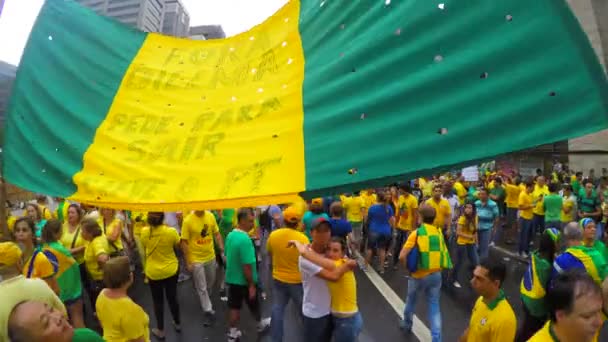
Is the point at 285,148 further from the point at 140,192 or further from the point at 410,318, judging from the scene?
the point at 410,318

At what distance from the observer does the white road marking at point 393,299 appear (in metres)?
5.22

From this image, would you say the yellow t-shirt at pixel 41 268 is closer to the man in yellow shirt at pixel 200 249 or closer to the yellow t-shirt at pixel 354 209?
the man in yellow shirt at pixel 200 249

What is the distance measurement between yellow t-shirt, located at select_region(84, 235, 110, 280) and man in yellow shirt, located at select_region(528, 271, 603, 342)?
4.73 metres

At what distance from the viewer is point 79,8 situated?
9.53 ft

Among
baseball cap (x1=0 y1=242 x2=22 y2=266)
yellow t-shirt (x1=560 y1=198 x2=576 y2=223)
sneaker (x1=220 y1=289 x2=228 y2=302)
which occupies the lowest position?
sneaker (x1=220 y1=289 x2=228 y2=302)

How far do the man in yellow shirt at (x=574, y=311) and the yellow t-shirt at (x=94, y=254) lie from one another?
4.73 meters

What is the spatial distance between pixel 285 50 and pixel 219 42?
687 mm

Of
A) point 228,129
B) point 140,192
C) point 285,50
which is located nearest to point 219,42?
point 285,50

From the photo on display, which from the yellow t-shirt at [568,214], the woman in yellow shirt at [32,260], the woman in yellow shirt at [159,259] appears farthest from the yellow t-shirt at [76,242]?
the yellow t-shirt at [568,214]

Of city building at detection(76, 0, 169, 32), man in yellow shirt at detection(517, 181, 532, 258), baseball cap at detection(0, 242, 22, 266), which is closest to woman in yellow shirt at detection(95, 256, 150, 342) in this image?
baseball cap at detection(0, 242, 22, 266)

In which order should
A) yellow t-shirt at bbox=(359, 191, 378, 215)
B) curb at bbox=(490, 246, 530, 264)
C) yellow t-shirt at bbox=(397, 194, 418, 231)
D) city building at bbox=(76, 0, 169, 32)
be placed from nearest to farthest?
city building at bbox=(76, 0, 169, 32) → yellow t-shirt at bbox=(397, 194, 418, 231) → curb at bbox=(490, 246, 530, 264) → yellow t-shirt at bbox=(359, 191, 378, 215)

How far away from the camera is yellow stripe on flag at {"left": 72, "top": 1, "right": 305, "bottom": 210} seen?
5.68ft

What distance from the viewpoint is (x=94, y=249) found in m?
4.98

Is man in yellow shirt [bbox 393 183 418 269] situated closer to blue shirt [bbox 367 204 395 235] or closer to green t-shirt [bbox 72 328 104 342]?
blue shirt [bbox 367 204 395 235]
